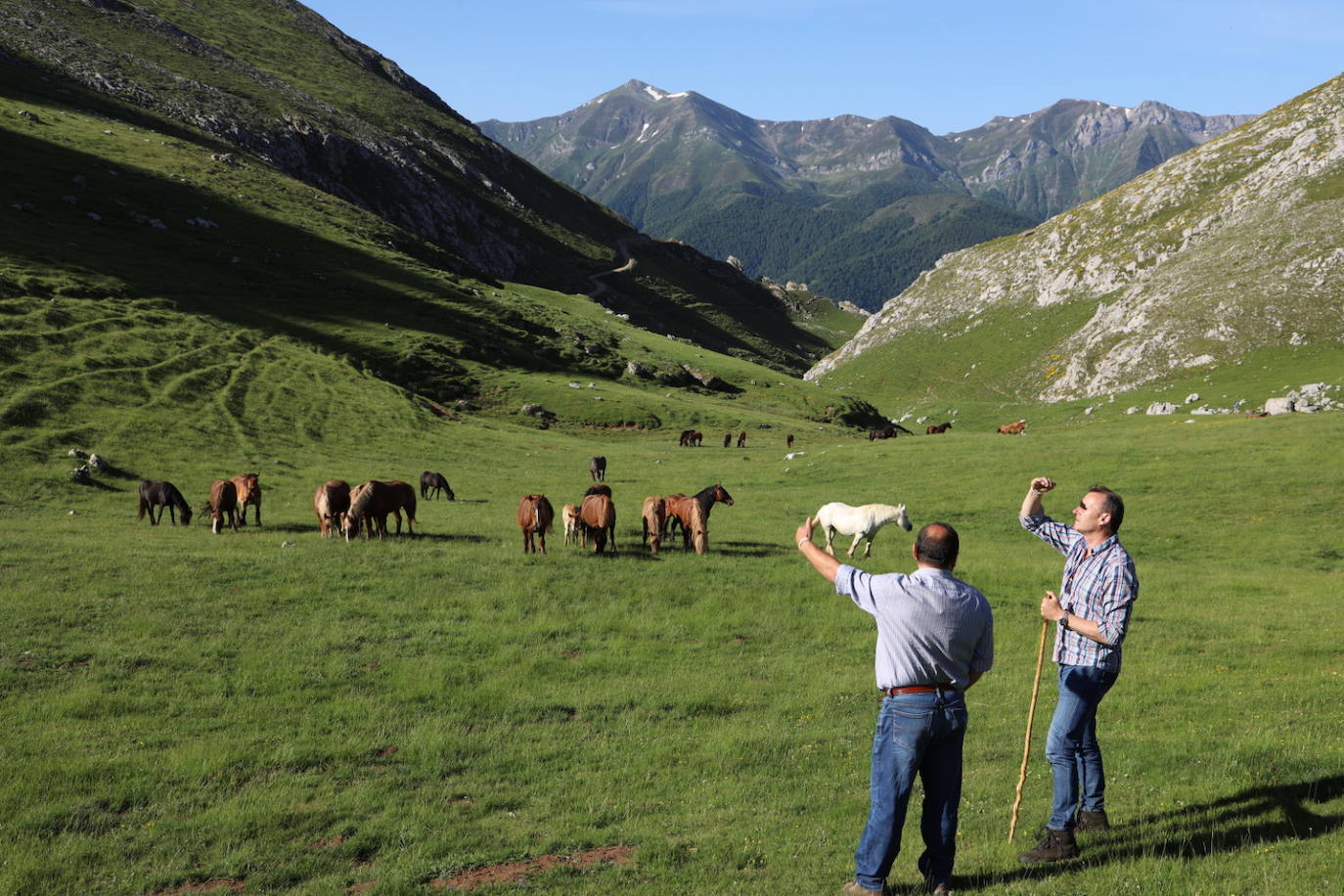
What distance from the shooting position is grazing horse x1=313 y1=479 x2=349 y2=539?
2723 centimetres

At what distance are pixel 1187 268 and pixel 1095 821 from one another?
106711mm

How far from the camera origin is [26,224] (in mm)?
73875

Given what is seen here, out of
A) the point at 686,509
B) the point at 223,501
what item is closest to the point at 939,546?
the point at 686,509

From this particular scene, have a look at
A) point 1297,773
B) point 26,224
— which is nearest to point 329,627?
point 1297,773

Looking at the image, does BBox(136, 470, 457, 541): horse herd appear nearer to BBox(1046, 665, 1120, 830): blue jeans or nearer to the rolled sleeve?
the rolled sleeve

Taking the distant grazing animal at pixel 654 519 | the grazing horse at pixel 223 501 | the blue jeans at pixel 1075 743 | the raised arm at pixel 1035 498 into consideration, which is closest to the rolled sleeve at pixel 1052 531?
the raised arm at pixel 1035 498

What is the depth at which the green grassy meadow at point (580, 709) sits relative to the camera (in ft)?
Answer: 28.5

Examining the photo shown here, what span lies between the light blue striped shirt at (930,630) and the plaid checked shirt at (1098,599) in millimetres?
1712

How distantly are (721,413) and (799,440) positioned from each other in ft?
39.9

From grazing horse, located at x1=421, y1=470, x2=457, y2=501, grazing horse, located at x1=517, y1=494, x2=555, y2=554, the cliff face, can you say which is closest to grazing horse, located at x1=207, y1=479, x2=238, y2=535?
grazing horse, located at x1=421, y1=470, x2=457, y2=501

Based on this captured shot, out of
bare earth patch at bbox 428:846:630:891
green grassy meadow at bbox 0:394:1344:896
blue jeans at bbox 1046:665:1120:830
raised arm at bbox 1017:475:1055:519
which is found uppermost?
raised arm at bbox 1017:475:1055:519

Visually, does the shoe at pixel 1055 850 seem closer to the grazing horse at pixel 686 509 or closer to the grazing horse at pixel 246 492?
the grazing horse at pixel 686 509

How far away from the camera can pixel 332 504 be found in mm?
27328

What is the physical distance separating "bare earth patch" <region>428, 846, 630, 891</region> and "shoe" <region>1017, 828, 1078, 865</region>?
4241 mm
